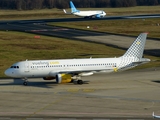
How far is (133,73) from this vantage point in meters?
67.2

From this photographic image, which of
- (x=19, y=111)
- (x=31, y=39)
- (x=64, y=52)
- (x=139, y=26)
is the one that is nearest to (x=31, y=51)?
(x=64, y=52)

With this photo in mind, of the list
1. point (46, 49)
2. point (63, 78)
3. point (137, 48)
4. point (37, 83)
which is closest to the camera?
point (63, 78)

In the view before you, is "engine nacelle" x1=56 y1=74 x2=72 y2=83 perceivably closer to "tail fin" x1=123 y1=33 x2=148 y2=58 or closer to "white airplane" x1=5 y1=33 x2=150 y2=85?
"white airplane" x1=5 y1=33 x2=150 y2=85

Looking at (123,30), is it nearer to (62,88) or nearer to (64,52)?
(64,52)

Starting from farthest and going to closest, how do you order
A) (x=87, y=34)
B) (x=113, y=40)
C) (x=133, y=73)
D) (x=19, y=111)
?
(x=87, y=34), (x=113, y=40), (x=133, y=73), (x=19, y=111)

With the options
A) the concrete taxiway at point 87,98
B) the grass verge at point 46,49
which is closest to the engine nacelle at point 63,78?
the concrete taxiway at point 87,98

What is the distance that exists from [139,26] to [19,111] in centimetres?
10533

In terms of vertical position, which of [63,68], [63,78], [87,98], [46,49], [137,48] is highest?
[137,48]

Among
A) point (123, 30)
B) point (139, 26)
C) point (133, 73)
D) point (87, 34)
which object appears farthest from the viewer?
point (139, 26)

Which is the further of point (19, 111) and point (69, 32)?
point (69, 32)

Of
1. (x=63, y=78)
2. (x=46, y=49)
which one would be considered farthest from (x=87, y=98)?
(x=46, y=49)

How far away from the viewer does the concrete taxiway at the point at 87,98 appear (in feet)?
141

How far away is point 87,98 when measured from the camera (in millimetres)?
50344

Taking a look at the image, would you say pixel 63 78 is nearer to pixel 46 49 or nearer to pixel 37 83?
pixel 37 83
